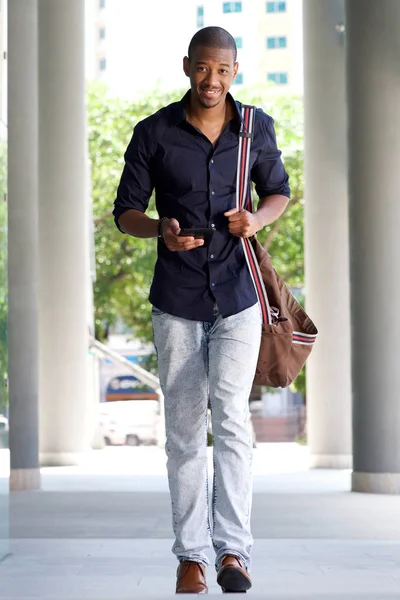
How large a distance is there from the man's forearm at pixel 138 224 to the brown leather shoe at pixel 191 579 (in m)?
1.26

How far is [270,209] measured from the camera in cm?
512

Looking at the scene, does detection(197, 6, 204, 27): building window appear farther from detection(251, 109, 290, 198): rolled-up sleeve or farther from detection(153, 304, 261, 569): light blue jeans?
detection(153, 304, 261, 569): light blue jeans

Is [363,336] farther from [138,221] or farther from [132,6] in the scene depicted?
[132,6]

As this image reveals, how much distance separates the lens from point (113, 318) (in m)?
35.7

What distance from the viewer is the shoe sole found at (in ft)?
15.2

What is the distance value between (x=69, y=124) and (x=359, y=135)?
6.56 m

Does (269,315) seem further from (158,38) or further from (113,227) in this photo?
(158,38)

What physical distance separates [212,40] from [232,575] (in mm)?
1977

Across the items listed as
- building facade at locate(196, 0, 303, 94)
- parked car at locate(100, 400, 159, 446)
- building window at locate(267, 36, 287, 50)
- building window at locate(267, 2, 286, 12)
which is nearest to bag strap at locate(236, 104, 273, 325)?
parked car at locate(100, 400, 159, 446)

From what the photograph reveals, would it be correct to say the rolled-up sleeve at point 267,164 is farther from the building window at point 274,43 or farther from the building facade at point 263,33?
the building window at point 274,43

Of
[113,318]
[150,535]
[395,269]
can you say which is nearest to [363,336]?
[395,269]

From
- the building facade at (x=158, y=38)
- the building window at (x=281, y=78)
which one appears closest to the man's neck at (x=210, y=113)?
the building facade at (x=158, y=38)

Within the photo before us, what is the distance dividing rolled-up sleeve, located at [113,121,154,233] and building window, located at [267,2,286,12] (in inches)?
2113

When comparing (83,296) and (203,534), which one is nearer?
(203,534)
